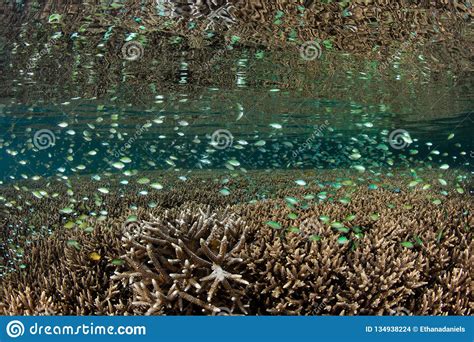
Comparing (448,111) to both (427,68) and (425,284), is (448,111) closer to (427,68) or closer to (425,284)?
(427,68)

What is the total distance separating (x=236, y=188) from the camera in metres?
14.9

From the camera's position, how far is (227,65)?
620 inches

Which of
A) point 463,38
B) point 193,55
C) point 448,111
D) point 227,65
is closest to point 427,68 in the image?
point 463,38
